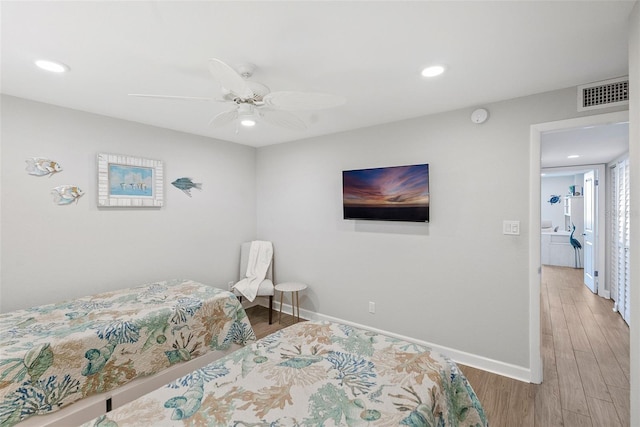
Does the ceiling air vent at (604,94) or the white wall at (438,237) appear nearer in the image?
the ceiling air vent at (604,94)

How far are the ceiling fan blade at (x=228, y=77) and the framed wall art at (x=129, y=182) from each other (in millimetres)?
2037

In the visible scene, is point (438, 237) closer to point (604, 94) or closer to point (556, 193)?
point (604, 94)

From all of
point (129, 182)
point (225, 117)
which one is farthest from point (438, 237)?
point (129, 182)

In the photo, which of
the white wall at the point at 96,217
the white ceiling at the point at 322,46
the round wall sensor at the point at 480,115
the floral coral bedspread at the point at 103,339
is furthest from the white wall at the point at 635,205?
the white wall at the point at 96,217

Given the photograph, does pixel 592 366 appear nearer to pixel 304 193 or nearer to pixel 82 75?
pixel 304 193

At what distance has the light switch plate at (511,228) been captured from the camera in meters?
2.53

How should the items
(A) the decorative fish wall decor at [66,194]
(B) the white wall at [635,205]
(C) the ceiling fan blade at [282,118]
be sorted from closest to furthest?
(B) the white wall at [635,205] < (C) the ceiling fan blade at [282,118] < (A) the decorative fish wall decor at [66,194]

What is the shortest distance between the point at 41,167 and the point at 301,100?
2.45m

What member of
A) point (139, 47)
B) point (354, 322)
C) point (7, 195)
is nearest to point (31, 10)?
point (139, 47)

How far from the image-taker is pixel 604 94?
2.15 meters

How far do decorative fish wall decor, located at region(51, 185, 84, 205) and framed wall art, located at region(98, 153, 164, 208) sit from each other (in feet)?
0.57

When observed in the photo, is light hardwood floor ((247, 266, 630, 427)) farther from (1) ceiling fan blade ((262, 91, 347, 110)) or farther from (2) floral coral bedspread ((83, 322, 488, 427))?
(1) ceiling fan blade ((262, 91, 347, 110))

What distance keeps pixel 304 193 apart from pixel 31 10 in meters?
2.89

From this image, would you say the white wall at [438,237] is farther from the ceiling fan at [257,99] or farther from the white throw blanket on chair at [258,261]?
the ceiling fan at [257,99]
